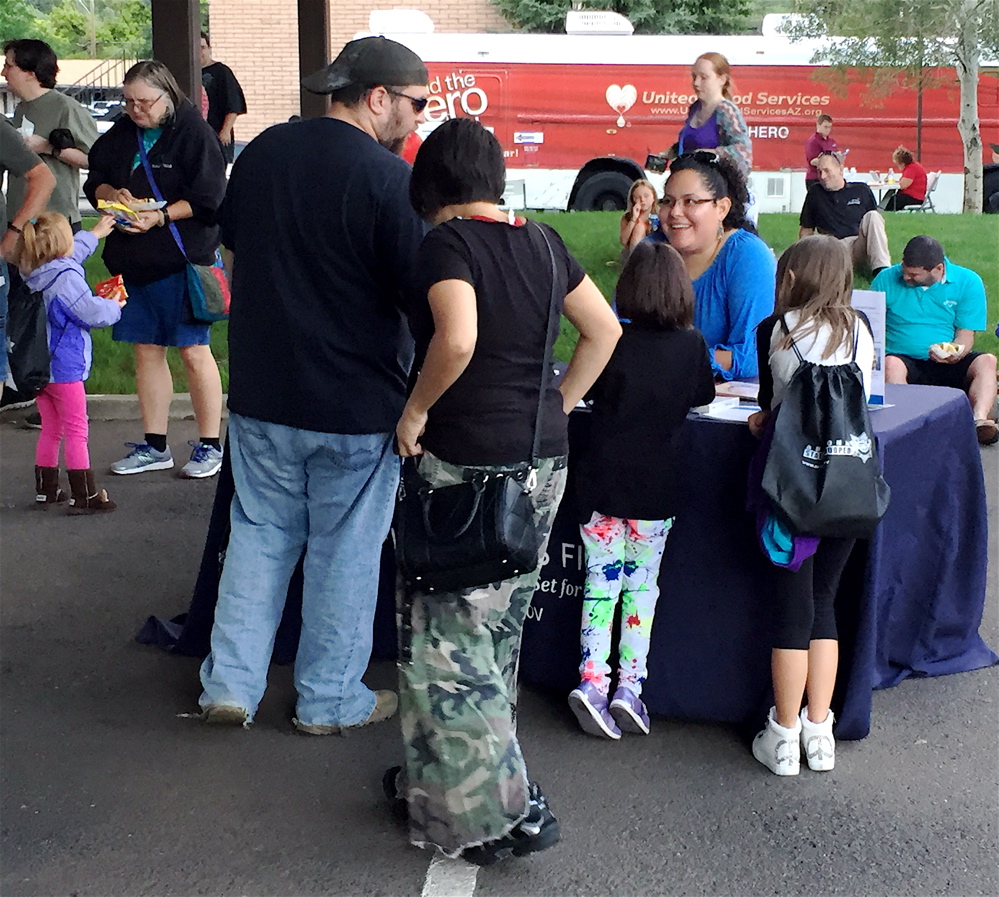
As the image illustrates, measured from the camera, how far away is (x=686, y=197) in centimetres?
434

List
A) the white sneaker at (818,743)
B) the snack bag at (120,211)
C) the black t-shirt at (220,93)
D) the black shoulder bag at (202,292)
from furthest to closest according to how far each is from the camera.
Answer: the black t-shirt at (220,93) < the black shoulder bag at (202,292) < the snack bag at (120,211) < the white sneaker at (818,743)

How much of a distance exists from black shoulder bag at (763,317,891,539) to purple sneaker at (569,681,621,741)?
872 mm

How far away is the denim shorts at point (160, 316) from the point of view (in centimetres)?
649

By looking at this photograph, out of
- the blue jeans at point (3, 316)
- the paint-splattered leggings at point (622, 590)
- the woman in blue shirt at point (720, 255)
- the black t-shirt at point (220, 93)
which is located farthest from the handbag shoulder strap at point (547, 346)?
the black t-shirt at point (220, 93)

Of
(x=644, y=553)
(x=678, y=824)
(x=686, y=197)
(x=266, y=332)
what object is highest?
(x=686, y=197)

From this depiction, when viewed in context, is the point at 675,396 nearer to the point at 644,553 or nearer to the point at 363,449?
the point at 644,553

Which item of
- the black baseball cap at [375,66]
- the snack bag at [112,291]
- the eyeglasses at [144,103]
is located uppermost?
the eyeglasses at [144,103]

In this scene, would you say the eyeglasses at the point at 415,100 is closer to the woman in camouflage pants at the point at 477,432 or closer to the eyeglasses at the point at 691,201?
the woman in camouflage pants at the point at 477,432

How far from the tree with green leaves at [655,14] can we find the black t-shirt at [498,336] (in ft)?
90.1

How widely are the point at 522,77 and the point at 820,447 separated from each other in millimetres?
18138

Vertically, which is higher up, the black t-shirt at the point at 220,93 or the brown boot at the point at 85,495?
the black t-shirt at the point at 220,93

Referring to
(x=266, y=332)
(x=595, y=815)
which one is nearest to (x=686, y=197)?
(x=266, y=332)

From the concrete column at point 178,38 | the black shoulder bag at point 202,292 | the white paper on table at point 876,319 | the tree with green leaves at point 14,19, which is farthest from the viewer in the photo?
the tree with green leaves at point 14,19

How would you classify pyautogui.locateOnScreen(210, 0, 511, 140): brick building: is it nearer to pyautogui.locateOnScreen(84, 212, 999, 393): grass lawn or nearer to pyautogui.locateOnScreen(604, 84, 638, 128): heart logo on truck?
pyautogui.locateOnScreen(604, 84, 638, 128): heart logo on truck
